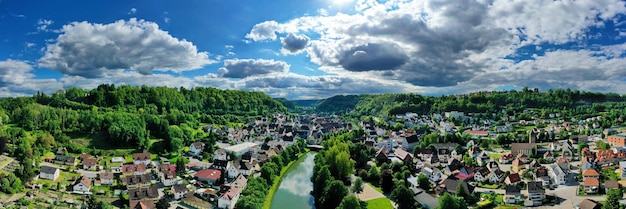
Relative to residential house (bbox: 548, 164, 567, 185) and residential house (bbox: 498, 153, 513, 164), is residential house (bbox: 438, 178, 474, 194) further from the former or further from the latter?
residential house (bbox: 498, 153, 513, 164)

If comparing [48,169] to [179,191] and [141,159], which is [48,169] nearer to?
[141,159]

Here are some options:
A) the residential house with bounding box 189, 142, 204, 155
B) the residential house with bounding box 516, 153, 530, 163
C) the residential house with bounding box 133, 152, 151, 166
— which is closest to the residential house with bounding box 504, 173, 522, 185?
the residential house with bounding box 516, 153, 530, 163

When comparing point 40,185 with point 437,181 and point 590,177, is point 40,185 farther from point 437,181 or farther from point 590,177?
point 590,177

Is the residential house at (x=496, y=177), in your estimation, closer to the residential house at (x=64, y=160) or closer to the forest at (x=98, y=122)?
the forest at (x=98, y=122)

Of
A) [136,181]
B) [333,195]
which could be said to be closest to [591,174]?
[333,195]

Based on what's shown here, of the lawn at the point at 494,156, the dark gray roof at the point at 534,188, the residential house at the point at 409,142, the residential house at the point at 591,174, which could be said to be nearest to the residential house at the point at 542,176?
the residential house at the point at 591,174

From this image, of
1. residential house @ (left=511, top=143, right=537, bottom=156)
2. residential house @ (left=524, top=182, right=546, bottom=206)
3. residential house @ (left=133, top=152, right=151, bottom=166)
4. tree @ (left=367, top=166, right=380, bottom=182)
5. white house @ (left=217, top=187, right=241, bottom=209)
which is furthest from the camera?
residential house @ (left=511, top=143, right=537, bottom=156)

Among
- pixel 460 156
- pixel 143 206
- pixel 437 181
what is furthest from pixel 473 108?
pixel 143 206
